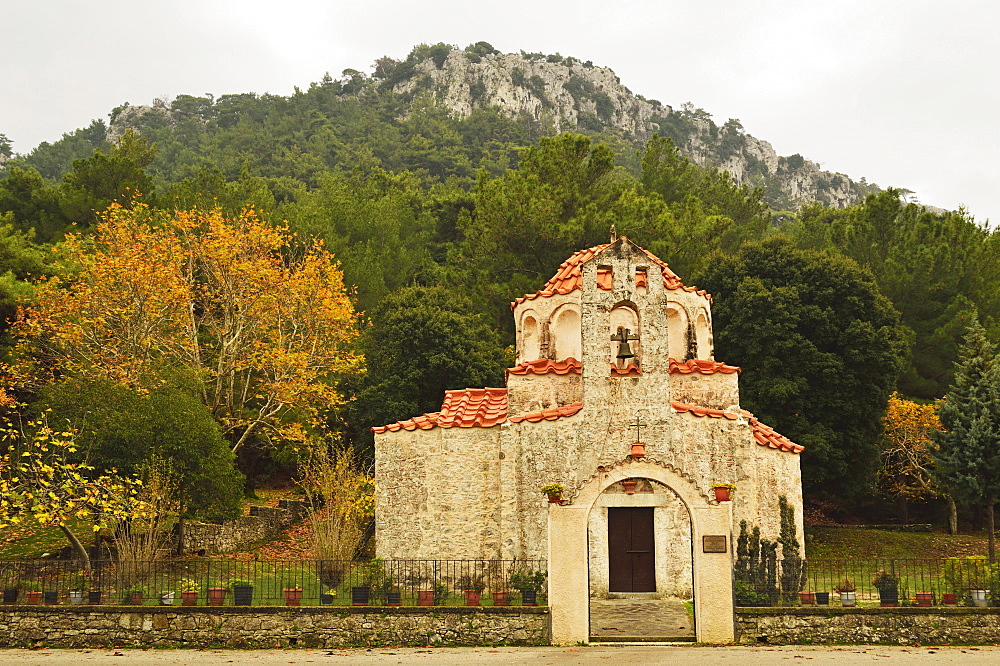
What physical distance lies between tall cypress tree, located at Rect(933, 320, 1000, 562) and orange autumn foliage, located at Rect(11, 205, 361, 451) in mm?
18159

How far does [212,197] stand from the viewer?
36.7m

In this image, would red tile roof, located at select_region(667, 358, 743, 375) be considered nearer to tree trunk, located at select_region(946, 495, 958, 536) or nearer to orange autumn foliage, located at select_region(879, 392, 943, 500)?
orange autumn foliage, located at select_region(879, 392, 943, 500)

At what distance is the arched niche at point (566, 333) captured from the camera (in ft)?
66.6

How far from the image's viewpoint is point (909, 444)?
101 feet

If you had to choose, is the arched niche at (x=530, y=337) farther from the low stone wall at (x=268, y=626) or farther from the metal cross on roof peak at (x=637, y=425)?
the low stone wall at (x=268, y=626)

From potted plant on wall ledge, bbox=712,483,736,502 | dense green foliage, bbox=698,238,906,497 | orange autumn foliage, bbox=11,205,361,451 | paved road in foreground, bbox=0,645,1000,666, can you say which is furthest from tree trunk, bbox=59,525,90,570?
dense green foliage, bbox=698,238,906,497

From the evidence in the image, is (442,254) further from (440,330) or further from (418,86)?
(418,86)

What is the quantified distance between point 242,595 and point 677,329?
11503 mm

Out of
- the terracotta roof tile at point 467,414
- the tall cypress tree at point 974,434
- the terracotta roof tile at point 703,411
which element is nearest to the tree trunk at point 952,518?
the tall cypress tree at point 974,434

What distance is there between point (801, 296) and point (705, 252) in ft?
20.9

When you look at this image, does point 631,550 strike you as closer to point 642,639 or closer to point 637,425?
point 637,425

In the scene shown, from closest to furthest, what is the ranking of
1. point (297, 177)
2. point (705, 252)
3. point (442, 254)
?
point (705, 252) → point (442, 254) → point (297, 177)

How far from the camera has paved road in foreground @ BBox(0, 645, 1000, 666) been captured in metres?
12.6

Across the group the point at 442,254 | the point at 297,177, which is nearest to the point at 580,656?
the point at 442,254
